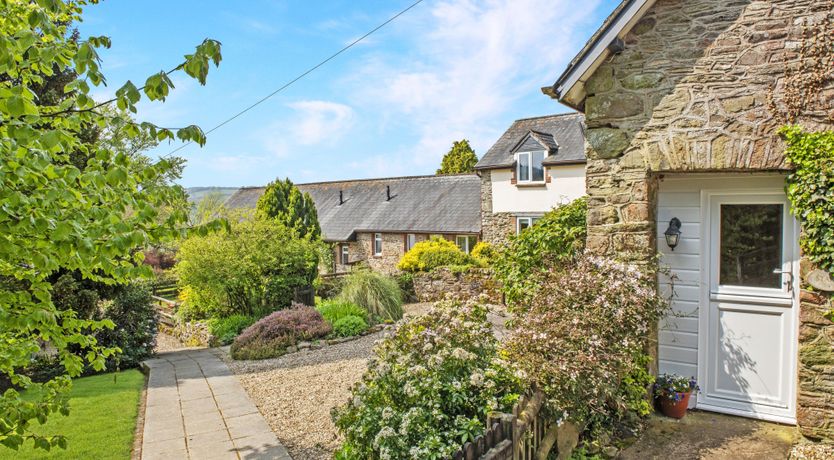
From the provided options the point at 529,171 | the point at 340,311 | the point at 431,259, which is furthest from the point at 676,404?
the point at 529,171

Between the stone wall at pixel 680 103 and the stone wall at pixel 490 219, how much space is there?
16.0 m

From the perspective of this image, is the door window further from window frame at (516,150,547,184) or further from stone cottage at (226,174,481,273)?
stone cottage at (226,174,481,273)

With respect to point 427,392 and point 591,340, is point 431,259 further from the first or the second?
point 427,392

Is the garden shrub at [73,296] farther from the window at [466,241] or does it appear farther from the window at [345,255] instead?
the window at [345,255]

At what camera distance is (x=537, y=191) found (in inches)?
805

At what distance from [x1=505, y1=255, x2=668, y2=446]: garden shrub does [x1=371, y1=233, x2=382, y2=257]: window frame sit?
2113 cm

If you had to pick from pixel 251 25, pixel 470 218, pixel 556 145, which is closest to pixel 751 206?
pixel 251 25

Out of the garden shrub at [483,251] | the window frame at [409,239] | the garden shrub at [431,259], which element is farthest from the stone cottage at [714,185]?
the window frame at [409,239]

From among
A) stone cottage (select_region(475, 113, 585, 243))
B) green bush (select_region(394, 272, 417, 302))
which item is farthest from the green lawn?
stone cottage (select_region(475, 113, 585, 243))

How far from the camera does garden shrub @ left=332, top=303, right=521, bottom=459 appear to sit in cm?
334

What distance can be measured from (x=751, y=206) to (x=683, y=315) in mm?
1396

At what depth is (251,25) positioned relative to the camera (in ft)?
26.4

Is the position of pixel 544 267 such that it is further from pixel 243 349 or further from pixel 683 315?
pixel 243 349

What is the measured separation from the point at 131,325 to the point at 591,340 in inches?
364
